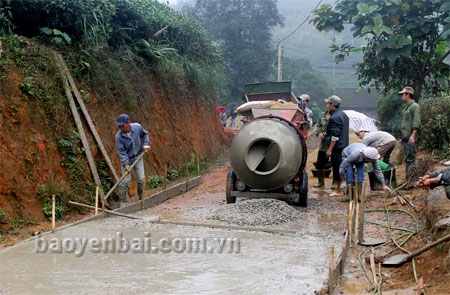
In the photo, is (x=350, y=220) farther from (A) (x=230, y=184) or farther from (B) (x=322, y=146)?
(B) (x=322, y=146)

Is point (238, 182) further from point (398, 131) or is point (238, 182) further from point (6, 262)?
point (398, 131)

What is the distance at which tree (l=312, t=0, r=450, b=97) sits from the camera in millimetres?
13148

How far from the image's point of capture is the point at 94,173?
8.61m

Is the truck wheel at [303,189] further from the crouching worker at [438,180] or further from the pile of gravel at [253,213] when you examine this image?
the crouching worker at [438,180]

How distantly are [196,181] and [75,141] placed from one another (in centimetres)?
403

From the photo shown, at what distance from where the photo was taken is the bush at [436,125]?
10703mm

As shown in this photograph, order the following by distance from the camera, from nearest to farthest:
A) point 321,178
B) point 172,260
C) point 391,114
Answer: point 172,260 → point 321,178 → point 391,114

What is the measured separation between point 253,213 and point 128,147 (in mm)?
2474

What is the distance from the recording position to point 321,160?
1037 centimetres

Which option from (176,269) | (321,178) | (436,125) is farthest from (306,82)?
(176,269)

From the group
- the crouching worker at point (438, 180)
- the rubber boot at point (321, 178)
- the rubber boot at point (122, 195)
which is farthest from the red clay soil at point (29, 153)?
the crouching worker at point (438, 180)

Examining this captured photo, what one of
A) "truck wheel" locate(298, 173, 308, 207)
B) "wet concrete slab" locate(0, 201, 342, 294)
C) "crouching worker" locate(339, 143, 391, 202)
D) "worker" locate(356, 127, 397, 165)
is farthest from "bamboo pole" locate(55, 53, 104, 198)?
"worker" locate(356, 127, 397, 165)

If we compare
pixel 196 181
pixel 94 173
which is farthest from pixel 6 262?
pixel 196 181

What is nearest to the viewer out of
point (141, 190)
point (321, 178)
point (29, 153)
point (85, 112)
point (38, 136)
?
point (29, 153)
